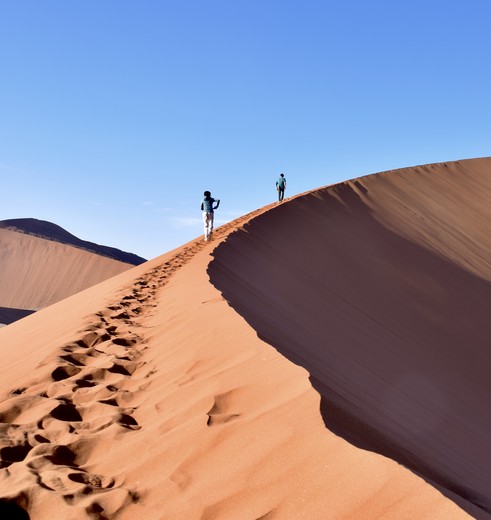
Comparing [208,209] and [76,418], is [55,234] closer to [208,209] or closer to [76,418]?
[208,209]

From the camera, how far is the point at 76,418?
130 inches

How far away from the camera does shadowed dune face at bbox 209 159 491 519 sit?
3.93m

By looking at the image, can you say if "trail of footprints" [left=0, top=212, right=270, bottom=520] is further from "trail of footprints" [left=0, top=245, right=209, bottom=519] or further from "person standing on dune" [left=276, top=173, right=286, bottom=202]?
"person standing on dune" [left=276, top=173, right=286, bottom=202]

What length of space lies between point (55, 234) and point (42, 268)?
11.0 meters

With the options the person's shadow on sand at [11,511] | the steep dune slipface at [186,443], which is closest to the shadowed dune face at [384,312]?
the steep dune slipface at [186,443]

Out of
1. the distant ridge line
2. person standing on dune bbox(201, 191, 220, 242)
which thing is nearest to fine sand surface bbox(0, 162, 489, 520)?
person standing on dune bbox(201, 191, 220, 242)

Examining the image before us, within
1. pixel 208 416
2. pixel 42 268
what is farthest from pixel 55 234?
pixel 208 416

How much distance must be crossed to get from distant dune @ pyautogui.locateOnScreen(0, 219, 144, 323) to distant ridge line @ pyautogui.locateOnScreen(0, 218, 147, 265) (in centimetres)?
63

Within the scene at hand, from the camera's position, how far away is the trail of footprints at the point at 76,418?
2.37 metres

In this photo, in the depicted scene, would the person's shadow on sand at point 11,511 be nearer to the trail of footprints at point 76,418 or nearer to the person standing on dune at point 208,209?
the trail of footprints at point 76,418

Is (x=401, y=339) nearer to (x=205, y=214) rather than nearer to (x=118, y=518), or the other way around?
(x=205, y=214)

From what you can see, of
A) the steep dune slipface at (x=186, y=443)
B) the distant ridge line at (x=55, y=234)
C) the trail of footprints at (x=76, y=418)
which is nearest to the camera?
the steep dune slipface at (x=186, y=443)

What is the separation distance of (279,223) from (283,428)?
11.3 meters

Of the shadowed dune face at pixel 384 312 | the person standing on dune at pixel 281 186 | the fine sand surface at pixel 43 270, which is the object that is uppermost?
the person standing on dune at pixel 281 186
